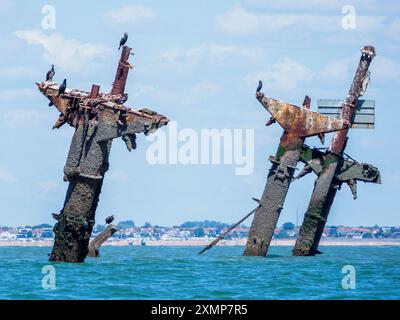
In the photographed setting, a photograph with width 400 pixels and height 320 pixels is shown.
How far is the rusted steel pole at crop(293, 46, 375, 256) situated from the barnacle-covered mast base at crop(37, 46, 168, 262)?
13.2 metres

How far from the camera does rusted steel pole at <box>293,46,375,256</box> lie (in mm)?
58844

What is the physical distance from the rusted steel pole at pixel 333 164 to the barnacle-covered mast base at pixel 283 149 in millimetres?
2273

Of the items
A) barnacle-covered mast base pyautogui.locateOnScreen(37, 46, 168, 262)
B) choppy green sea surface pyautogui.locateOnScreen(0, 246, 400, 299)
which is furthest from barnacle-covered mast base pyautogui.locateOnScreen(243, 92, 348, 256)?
barnacle-covered mast base pyautogui.locateOnScreen(37, 46, 168, 262)

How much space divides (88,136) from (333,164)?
14686 mm

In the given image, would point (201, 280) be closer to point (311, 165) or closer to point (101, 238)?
point (101, 238)

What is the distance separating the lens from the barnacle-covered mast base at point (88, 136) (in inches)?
1868

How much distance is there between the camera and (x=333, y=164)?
59.0m

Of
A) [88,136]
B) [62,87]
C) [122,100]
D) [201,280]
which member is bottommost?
[201,280]

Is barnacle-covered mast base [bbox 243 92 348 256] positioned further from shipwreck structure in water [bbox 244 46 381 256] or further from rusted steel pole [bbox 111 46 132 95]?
rusted steel pole [bbox 111 46 132 95]

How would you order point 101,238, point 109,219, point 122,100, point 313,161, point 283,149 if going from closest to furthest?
1. point 122,100
2. point 109,219
3. point 101,238
4. point 283,149
5. point 313,161

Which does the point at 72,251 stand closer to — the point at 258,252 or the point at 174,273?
the point at 174,273

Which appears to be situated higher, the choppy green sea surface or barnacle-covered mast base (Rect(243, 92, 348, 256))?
barnacle-covered mast base (Rect(243, 92, 348, 256))

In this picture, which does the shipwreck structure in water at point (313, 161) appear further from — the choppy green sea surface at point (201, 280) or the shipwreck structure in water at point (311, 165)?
the choppy green sea surface at point (201, 280)

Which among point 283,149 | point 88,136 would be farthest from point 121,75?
point 283,149
